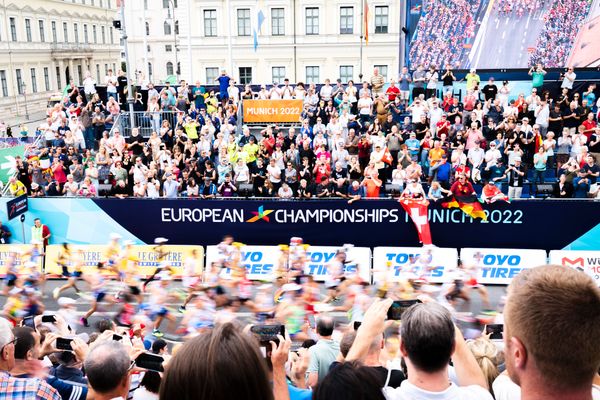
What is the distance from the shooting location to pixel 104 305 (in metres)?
12.8

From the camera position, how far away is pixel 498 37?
2964 cm

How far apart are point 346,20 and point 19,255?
1384 inches

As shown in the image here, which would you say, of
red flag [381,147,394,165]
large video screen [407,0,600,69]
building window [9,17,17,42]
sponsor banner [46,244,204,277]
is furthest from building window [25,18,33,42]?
red flag [381,147,394,165]

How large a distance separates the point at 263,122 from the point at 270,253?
10008mm

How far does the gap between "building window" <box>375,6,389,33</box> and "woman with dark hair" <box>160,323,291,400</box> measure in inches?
1782

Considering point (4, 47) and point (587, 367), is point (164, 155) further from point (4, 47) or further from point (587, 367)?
point (4, 47)

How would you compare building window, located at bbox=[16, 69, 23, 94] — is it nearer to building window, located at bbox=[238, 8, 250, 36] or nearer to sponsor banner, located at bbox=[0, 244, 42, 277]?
building window, located at bbox=[238, 8, 250, 36]

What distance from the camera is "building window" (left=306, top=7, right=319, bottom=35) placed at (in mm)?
44625

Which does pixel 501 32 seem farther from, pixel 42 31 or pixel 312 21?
pixel 42 31

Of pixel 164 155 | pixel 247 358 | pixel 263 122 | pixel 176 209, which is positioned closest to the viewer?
pixel 247 358

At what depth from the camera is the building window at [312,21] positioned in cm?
4462

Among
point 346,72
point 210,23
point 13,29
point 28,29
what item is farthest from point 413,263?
point 28,29

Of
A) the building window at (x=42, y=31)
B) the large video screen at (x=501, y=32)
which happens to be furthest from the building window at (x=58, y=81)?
the large video screen at (x=501, y=32)

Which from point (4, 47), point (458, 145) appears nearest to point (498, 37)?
point (458, 145)
